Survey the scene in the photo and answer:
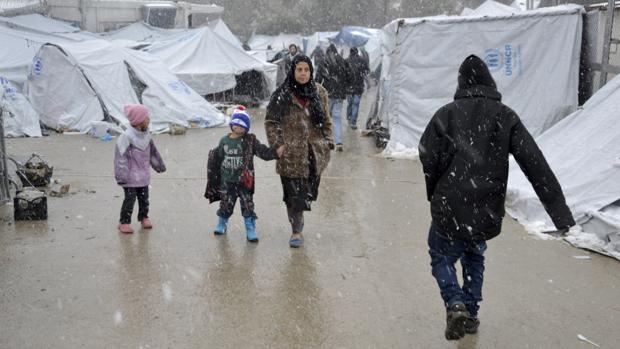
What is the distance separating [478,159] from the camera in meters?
3.73

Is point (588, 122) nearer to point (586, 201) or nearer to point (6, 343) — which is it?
point (586, 201)

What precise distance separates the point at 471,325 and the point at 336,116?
874 cm

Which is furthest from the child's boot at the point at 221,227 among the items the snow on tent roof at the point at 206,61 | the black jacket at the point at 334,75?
the snow on tent roof at the point at 206,61

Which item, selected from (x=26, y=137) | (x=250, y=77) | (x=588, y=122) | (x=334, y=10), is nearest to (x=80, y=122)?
(x=26, y=137)

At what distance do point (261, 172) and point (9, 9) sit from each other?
16886mm

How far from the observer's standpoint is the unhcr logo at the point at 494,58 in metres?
10.6

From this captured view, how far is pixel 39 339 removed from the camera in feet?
13.0

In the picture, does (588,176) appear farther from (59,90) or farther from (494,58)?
(59,90)

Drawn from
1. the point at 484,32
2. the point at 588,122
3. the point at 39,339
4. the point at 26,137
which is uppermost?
the point at 484,32

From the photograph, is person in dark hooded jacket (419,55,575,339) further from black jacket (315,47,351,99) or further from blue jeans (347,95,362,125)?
blue jeans (347,95,362,125)

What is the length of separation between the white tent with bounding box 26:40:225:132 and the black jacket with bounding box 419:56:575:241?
11.5 meters

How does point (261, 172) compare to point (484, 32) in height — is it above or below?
below

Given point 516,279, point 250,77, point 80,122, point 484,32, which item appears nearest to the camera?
point 516,279

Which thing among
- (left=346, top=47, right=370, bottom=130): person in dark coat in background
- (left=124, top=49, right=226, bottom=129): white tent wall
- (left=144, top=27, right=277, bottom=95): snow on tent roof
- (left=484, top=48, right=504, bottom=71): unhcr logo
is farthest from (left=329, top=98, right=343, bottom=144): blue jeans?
(left=144, top=27, right=277, bottom=95): snow on tent roof
